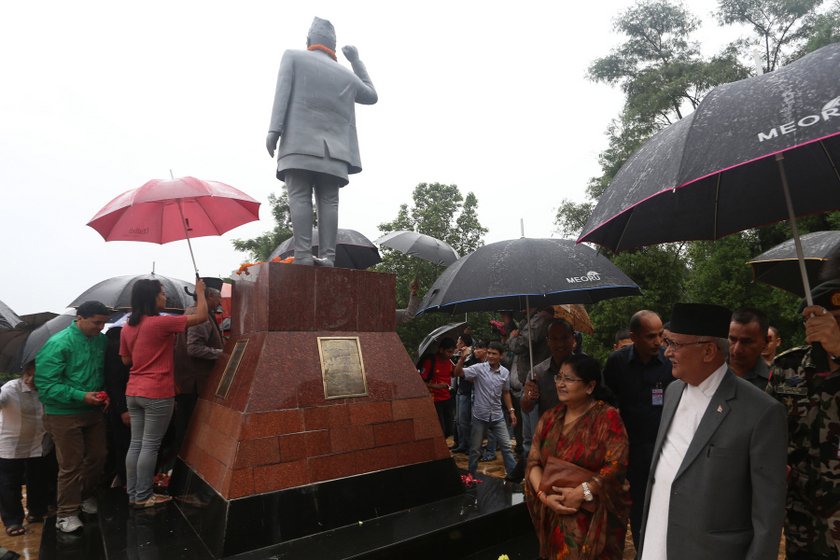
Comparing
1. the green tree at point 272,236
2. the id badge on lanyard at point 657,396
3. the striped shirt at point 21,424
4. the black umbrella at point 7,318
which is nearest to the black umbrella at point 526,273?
the id badge on lanyard at point 657,396

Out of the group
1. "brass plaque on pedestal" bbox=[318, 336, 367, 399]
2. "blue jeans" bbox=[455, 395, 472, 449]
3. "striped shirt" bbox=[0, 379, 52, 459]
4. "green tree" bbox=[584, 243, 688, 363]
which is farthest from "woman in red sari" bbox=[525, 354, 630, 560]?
"green tree" bbox=[584, 243, 688, 363]

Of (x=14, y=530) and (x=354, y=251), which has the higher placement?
(x=354, y=251)

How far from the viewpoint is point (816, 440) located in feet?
6.74

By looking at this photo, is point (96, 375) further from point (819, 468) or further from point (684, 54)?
point (684, 54)

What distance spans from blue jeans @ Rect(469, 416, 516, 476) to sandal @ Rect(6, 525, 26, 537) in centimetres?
409

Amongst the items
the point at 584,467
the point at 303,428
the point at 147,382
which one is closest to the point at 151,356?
the point at 147,382

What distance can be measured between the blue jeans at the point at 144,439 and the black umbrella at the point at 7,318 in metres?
2.86

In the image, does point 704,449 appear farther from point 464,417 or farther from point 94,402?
A: point 464,417

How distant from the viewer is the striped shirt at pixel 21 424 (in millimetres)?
4598

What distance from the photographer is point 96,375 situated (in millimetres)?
4156

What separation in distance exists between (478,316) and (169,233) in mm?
13889

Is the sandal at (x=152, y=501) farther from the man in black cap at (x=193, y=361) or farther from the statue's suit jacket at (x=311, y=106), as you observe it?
the statue's suit jacket at (x=311, y=106)

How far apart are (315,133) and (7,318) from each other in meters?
4.46

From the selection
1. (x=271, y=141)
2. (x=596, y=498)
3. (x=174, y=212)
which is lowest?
(x=596, y=498)
